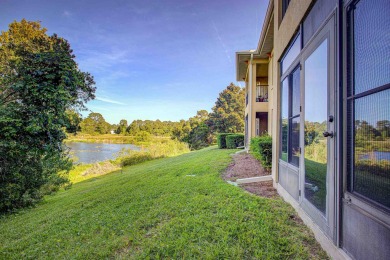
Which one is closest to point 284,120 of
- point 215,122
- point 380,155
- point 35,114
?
point 380,155

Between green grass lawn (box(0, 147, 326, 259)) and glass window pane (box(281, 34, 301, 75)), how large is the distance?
111 inches

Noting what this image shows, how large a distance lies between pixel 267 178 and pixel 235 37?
1257 cm

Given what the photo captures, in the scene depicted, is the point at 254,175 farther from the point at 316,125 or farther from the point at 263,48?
the point at 263,48

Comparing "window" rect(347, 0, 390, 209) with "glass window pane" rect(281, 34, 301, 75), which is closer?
"window" rect(347, 0, 390, 209)

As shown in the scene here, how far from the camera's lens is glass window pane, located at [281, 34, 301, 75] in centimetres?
369

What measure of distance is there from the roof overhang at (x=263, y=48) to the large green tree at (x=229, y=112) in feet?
40.0

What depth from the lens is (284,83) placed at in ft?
14.7

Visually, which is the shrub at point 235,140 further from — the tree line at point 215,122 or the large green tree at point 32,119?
the large green tree at point 32,119

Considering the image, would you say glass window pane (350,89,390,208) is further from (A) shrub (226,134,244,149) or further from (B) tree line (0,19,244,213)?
(A) shrub (226,134,244,149)

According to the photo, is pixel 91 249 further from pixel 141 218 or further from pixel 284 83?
pixel 284 83

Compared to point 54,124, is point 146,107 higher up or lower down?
→ higher up

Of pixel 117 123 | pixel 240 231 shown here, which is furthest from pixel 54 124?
pixel 117 123

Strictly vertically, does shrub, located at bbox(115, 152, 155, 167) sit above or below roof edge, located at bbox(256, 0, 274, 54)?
below

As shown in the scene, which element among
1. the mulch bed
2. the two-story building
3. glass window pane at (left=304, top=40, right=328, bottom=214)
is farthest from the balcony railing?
glass window pane at (left=304, top=40, right=328, bottom=214)
